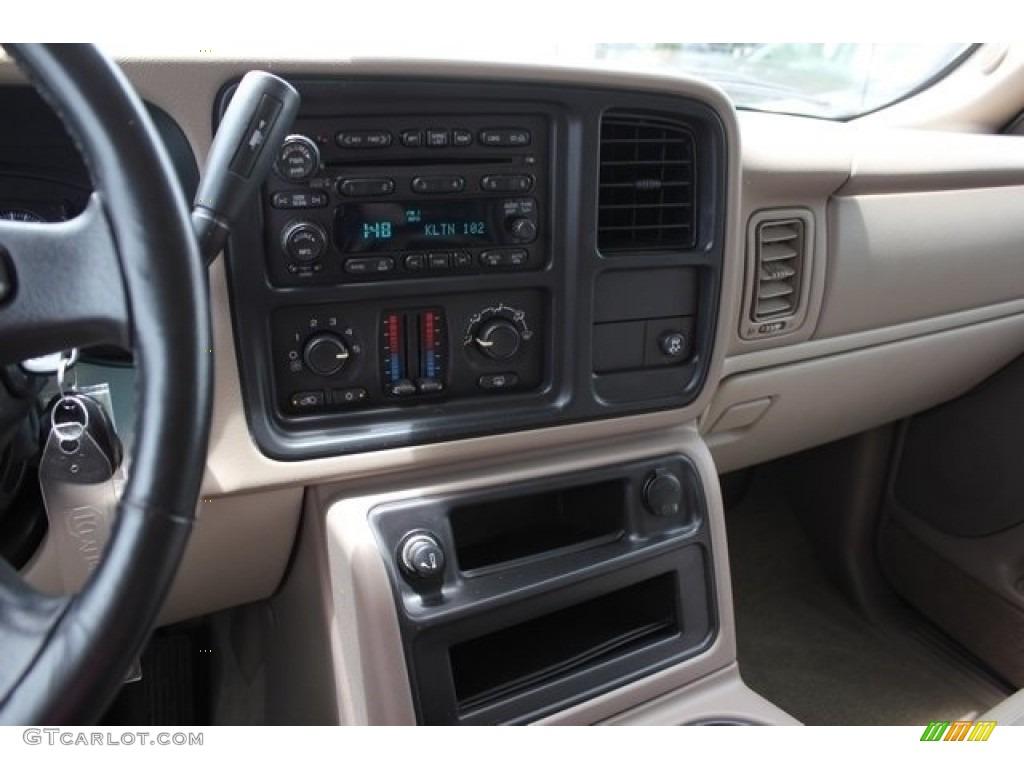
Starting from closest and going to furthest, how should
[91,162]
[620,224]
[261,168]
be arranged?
[91,162] < [261,168] < [620,224]

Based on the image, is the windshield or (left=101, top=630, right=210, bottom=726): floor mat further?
(left=101, top=630, right=210, bottom=726): floor mat

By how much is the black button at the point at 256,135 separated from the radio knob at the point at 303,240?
0.20m

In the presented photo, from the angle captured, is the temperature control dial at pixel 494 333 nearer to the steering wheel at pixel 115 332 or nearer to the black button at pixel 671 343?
the black button at pixel 671 343

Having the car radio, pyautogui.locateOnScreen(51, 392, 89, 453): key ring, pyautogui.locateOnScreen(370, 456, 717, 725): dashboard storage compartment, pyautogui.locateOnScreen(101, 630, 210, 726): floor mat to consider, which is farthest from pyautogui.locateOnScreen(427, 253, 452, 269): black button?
pyautogui.locateOnScreen(101, 630, 210, 726): floor mat

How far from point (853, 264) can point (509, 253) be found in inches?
25.8

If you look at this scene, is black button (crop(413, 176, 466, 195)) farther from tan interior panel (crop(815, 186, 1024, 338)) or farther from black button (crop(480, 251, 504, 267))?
tan interior panel (crop(815, 186, 1024, 338))

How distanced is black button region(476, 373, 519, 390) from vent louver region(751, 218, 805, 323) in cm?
43

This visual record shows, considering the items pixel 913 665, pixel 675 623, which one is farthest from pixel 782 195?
pixel 913 665

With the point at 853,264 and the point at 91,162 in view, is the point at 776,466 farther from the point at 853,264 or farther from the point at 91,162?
the point at 91,162

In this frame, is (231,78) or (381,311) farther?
(381,311)

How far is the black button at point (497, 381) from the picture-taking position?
3.32 feet

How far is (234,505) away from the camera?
923 mm

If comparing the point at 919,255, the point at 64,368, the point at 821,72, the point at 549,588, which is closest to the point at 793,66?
the point at 821,72

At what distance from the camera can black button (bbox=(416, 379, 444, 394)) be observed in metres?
0.98
